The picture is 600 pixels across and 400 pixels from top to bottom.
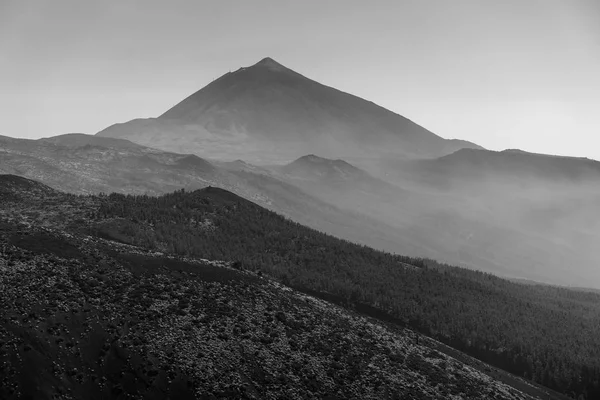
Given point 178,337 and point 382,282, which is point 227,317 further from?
point 382,282

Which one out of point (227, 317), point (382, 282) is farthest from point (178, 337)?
point (382, 282)

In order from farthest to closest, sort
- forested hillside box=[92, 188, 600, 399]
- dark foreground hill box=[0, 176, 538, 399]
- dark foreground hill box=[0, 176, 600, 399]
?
forested hillside box=[92, 188, 600, 399], dark foreground hill box=[0, 176, 600, 399], dark foreground hill box=[0, 176, 538, 399]

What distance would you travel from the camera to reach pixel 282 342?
62.2m

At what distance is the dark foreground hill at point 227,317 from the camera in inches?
1938

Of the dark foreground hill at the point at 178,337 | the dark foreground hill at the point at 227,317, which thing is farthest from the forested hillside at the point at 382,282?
the dark foreground hill at the point at 178,337

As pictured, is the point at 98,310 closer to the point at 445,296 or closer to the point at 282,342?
the point at 282,342

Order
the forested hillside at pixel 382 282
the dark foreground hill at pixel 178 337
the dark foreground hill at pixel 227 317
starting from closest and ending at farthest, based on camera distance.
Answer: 1. the dark foreground hill at pixel 178 337
2. the dark foreground hill at pixel 227 317
3. the forested hillside at pixel 382 282

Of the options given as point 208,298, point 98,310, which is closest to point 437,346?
point 208,298

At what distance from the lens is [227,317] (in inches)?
2493

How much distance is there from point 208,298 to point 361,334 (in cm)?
1970

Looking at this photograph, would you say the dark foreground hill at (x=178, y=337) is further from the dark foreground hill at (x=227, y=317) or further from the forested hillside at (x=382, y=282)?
the forested hillside at (x=382, y=282)

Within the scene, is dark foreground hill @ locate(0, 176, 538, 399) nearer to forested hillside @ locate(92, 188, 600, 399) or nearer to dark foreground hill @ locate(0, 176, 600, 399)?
dark foreground hill @ locate(0, 176, 600, 399)

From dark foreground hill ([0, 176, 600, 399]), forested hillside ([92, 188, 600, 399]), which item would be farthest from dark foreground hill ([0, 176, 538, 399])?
forested hillside ([92, 188, 600, 399])

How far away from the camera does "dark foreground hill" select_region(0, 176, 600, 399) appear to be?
49.2m
